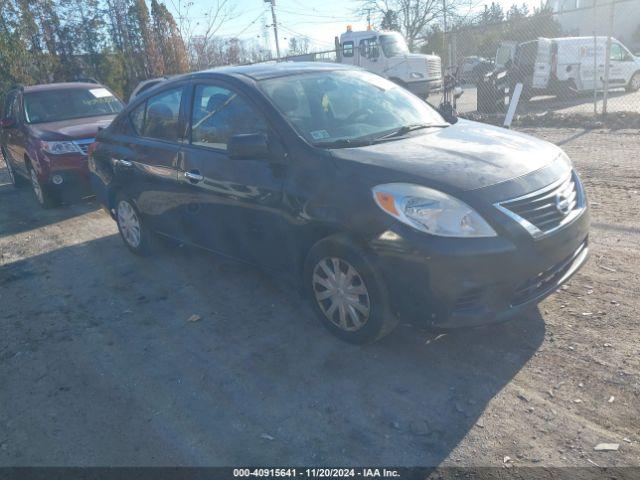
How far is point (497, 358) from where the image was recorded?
136 inches

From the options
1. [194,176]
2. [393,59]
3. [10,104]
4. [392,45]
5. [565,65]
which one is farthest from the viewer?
[392,45]

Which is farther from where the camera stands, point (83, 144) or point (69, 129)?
point (69, 129)

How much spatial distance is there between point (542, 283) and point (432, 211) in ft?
2.85

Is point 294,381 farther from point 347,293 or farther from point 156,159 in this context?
point 156,159

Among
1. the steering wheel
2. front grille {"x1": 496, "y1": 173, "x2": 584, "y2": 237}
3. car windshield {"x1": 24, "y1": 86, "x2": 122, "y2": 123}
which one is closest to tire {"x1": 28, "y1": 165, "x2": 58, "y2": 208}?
car windshield {"x1": 24, "y1": 86, "x2": 122, "y2": 123}

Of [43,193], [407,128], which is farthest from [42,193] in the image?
[407,128]

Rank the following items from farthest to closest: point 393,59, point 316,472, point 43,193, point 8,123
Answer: point 393,59 → point 8,123 → point 43,193 → point 316,472

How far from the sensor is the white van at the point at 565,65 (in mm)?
16750

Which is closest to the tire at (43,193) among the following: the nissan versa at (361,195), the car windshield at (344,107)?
the nissan versa at (361,195)

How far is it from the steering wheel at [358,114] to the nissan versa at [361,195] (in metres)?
0.02

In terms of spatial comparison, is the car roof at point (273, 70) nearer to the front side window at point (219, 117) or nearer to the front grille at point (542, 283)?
the front side window at point (219, 117)

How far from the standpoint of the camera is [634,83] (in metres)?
17.6

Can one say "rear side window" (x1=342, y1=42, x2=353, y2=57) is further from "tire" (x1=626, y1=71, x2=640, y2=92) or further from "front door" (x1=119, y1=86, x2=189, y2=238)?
"front door" (x1=119, y1=86, x2=189, y2=238)

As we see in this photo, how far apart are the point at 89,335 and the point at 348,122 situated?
258 cm
